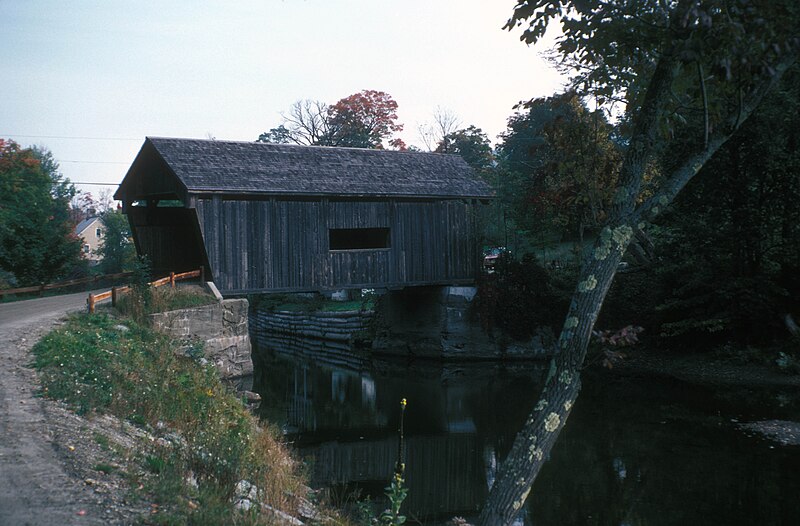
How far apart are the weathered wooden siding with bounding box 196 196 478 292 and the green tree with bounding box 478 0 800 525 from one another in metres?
11.6

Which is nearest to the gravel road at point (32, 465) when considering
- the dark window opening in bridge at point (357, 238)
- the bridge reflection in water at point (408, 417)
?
the bridge reflection in water at point (408, 417)

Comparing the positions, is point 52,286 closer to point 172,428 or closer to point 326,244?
point 326,244

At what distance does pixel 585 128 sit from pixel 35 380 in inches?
269

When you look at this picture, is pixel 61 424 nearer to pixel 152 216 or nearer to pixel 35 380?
pixel 35 380

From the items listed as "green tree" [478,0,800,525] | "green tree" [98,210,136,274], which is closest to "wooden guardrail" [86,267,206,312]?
"green tree" [478,0,800,525]

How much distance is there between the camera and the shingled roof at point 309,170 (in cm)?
1587

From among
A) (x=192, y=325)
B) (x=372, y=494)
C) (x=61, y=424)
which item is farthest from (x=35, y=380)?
(x=192, y=325)

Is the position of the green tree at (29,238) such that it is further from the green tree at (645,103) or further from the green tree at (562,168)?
the green tree at (645,103)

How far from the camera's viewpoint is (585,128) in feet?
19.3

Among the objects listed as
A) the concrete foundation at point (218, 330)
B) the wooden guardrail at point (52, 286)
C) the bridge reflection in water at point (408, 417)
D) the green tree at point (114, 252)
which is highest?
the green tree at point (114, 252)

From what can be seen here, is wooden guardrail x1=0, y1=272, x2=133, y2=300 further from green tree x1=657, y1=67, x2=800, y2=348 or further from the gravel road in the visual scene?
green tree x1=657, y1=67, x2=800, y2=348

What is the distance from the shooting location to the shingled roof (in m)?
15.9

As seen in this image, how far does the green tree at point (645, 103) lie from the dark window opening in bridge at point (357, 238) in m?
14.3

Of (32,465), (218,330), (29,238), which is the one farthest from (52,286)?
(32,465)
